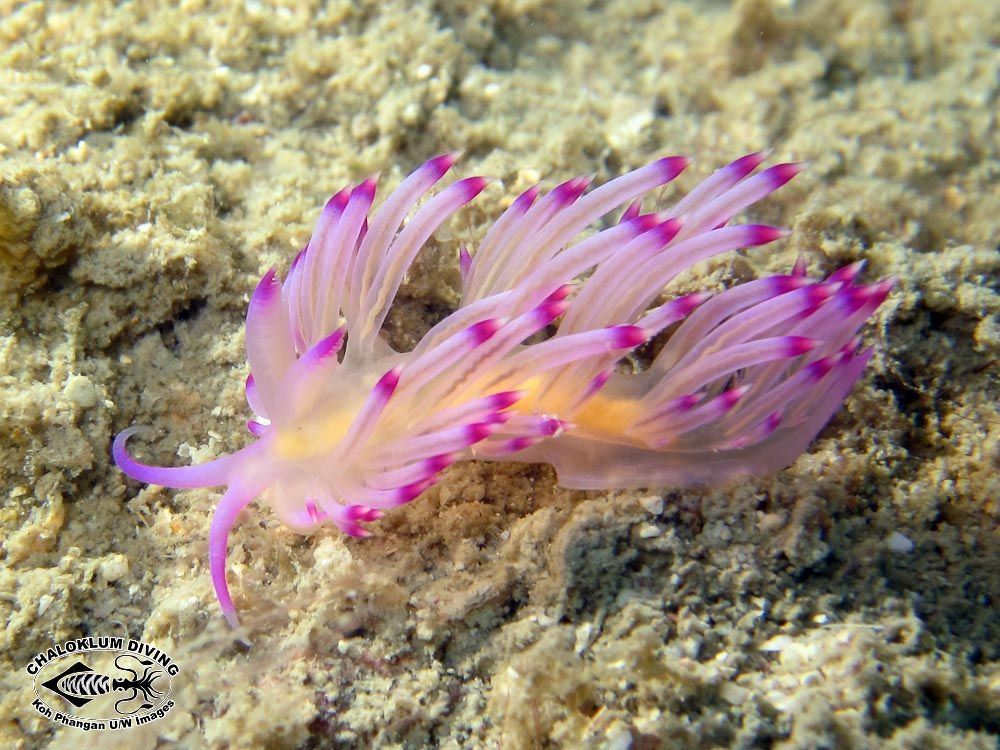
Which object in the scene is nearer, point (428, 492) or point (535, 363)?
point (535, 363)

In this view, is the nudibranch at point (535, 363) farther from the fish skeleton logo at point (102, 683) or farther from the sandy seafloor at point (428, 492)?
the fish skeleton logo at point (102, 683)

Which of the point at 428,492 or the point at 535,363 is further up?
the point at 535,363

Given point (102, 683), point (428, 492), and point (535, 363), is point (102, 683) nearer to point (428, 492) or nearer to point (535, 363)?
point (428, 492)

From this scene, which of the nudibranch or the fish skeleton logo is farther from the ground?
the nudibranch

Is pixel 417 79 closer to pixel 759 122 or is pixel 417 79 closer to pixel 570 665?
pixel 759 122

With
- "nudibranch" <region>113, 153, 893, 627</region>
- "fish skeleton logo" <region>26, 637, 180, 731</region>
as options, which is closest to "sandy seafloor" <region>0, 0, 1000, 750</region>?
"fish skeleton logo" <region>26, 637, 180, 731</region>

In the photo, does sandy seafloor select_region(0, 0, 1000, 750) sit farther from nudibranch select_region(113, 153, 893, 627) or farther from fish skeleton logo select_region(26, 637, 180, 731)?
nudibranch select_region(113, 153, 893, 627)

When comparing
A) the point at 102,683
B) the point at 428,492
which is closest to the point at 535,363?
the point at 428,492

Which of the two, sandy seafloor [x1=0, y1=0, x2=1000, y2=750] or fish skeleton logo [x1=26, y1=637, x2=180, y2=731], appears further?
fish skeleton logo [x1=26, y1=637, x2=180, y2=731]
